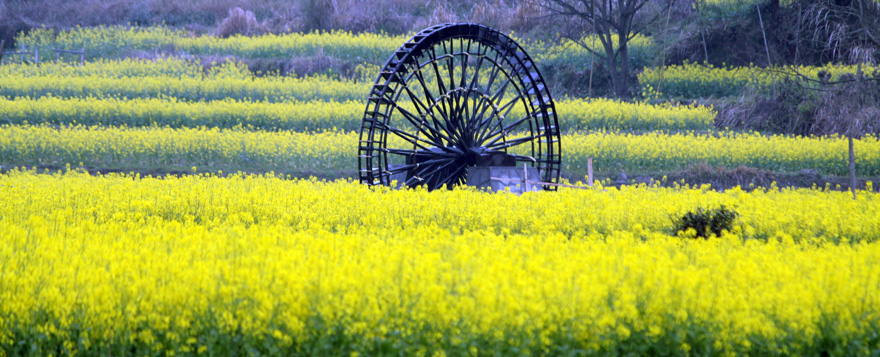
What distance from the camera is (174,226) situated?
6.23 m

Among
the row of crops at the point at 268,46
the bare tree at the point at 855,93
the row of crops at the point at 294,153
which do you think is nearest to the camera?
the row of crops at the point at 294,153

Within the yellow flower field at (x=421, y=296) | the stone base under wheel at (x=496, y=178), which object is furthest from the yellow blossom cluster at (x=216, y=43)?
the yellow flower field at (x=421, y=296)

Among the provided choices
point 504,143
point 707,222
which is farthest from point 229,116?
point 707,222

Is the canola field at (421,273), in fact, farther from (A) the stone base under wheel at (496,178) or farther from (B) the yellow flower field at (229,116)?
(B) the yellow flower field at (229,116)

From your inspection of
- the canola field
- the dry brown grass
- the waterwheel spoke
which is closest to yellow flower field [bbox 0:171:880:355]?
the canola field

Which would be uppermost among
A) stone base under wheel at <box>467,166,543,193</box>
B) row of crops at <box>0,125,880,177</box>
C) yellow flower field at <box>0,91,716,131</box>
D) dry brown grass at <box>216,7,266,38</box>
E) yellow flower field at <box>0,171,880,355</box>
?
dry brown grass at <box>216,7,266,38</box>

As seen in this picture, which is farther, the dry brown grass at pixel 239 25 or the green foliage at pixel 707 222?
the dry brown grass at pixel 239 25

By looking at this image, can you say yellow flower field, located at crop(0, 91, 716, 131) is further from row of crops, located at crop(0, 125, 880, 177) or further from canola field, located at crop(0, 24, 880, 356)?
canola field, located at crop(0, 24, 880, 356)

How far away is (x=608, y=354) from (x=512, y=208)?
3.69 metres

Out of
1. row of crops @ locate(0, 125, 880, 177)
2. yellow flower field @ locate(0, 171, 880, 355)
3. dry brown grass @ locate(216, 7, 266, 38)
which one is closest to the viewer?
yellow flower field @ locate(0, 171, 880, 355)

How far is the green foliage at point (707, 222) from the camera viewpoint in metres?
6.66

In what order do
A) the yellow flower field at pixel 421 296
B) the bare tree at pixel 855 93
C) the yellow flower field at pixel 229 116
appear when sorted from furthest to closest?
the yellow flower field at pixel 229 116 < the bare tree at pixel 855 93 < the yellow flower field at pixel 421 296

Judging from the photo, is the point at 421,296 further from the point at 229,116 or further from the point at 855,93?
the point at 855,93

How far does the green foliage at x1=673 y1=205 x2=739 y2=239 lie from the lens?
21.9ft
